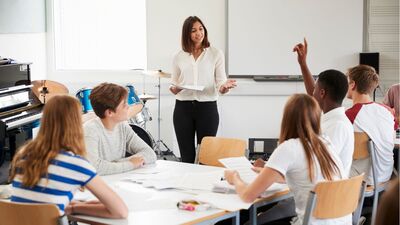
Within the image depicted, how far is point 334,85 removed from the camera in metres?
3.22

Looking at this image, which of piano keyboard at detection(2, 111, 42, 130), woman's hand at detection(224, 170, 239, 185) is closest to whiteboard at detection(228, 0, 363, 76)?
piano keyboard at detection(2, 111, 42, 130)

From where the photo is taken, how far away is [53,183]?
2.31 m

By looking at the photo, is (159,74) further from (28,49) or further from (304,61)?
(304,61)

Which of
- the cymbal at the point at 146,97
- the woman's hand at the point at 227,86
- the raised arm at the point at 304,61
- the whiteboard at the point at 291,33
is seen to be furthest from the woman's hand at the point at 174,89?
the whiteboard at the point at 291,33

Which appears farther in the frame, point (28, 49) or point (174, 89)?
point (28, 49)

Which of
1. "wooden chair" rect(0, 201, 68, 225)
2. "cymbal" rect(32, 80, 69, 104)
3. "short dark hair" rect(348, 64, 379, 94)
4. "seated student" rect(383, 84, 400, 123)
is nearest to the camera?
"wooden chair" rect(0, 201, 68, 225)

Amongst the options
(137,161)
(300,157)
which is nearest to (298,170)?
(300,157)

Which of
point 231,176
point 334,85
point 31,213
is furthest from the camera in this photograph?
point 334,85

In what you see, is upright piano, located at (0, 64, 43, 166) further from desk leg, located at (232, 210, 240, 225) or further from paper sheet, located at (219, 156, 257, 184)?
desk leg, located at (232, 210, 240, 225)

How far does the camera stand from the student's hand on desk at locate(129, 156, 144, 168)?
333cm

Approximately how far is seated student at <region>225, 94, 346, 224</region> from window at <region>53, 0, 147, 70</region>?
4.83m

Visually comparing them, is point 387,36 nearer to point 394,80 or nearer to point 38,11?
point 394,80

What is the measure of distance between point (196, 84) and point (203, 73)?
10 cm

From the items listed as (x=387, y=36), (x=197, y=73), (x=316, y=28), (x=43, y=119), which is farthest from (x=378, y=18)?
(x=43, y=119)
